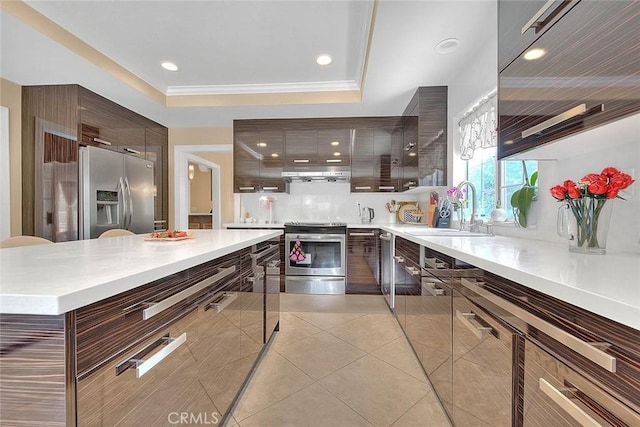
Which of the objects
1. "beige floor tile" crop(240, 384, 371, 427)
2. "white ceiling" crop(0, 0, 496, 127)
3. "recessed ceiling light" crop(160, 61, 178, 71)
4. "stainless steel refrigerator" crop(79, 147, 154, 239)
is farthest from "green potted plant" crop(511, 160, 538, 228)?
"stainless steel refrigerator" crop(79, 147, 154, 239)

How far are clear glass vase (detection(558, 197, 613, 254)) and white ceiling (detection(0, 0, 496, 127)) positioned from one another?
1.36 m

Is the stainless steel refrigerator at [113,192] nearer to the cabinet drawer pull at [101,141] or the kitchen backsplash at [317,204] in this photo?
the cabinet drawer pull at [101,141]

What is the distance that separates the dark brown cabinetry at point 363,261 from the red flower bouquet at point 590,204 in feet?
7.99

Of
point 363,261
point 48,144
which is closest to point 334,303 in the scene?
point 363,261

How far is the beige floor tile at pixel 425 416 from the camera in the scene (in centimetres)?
139

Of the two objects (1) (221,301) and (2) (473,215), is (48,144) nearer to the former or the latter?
(1) (221,301)

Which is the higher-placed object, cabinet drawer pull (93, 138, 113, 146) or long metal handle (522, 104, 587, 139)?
cabinet drawer pull (93, 138, 113, 146)

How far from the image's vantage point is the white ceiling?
198 cm

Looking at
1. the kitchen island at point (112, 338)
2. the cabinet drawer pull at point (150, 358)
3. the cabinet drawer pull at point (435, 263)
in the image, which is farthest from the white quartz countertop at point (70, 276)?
the cabinet drawer pull at point (435, 263)

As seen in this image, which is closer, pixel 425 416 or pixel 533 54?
pixel 533 54

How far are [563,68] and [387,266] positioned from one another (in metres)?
2.42

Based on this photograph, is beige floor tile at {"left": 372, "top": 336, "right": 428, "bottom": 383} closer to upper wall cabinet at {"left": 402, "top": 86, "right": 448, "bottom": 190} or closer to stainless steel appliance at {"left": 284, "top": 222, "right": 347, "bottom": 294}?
stainless steel appliance at {"left": 284, "top": 222, "right": 347, "bottom": 294}

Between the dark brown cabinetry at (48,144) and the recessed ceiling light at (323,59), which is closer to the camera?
the recessed ceiling light at (323,59)

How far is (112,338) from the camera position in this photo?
677 millimetres
